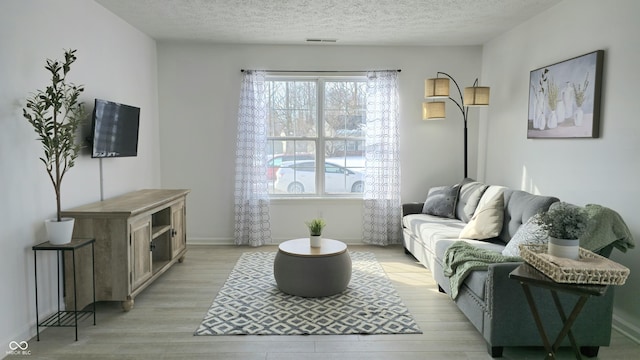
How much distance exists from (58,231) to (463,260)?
2.87 metres

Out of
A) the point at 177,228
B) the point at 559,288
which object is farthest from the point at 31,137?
the point at 559,288

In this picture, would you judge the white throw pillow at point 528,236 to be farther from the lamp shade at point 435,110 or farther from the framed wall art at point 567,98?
the lamp shade at point 435,110

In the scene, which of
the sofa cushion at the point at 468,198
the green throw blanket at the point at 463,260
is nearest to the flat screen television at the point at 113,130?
the green throw blanket at the point at 463,260

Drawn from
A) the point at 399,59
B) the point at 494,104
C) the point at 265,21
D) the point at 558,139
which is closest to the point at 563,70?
the point at 558,139

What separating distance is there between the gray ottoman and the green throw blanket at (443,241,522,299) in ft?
2.89

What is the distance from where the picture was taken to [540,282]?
2141 millimetres

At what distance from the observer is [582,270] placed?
2070 millimetres

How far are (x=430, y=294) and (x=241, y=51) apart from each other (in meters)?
3.74

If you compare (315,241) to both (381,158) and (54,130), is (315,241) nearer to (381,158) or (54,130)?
(381,158)

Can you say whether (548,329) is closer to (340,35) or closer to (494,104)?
(494,104)

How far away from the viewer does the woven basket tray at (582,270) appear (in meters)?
2.05

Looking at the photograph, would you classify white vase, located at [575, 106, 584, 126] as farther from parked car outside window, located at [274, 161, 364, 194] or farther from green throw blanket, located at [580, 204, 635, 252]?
parked car outside window, located at [274, 161, 364, 194]

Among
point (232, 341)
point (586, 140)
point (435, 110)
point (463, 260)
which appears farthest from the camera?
point (435, 110)

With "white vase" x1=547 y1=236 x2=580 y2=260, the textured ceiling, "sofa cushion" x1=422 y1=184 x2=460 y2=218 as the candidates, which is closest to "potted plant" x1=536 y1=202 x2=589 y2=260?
"white vase" x1=547 y1=236 x2=580 y2=260
